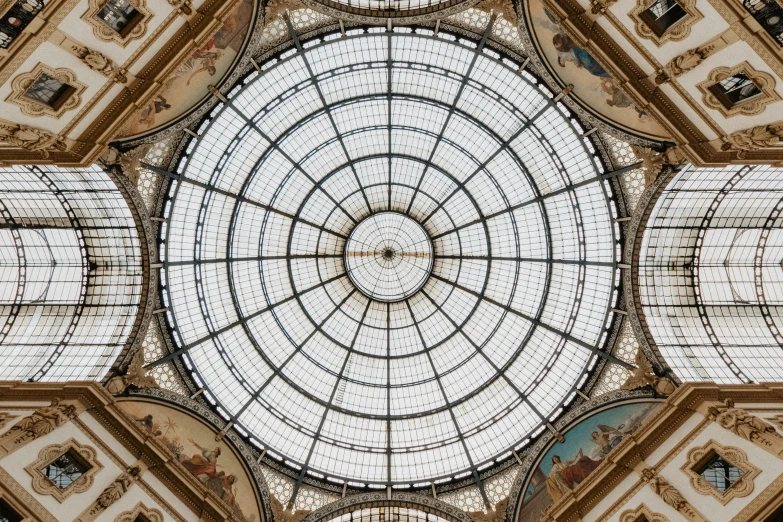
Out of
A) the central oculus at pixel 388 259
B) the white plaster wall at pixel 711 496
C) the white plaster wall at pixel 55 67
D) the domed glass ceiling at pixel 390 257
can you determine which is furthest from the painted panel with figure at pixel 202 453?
the white plaster wall at pixel 711 496

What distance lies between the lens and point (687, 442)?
18016 mm

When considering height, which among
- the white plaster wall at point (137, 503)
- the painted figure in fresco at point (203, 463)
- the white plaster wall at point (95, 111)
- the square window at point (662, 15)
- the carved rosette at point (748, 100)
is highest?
the white plaster wall at point (95, 111)

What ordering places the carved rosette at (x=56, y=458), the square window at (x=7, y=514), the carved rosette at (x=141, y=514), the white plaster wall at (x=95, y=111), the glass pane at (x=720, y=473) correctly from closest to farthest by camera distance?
the square window at (x=7, y=514)
the white plaster wall at (x=95, y=111)
the glass pane at (x=720, y=473)
the carved rosette at (x=56, y=458)
the carved rosette at (x=141, y=514)

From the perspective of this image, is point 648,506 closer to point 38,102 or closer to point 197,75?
point 197,75

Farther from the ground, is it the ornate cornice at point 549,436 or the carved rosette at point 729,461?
the ornate cornice at point 549,436

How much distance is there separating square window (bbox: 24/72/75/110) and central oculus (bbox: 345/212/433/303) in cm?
1419

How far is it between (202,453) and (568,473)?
576 inches

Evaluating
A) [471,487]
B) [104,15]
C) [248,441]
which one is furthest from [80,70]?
[471,487]

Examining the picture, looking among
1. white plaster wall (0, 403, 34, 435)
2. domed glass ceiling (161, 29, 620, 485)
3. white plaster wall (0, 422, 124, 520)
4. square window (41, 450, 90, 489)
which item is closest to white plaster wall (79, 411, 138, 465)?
white plaster wall (0, 422, 124, 520)

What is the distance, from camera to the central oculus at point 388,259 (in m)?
27.3

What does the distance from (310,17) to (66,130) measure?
920cm

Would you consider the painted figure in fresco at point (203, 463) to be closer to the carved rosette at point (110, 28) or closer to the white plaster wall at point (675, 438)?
the carved rosette at point (110, 28)

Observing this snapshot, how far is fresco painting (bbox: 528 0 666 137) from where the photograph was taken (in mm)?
19234

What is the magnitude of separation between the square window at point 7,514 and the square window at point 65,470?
4.43ft
